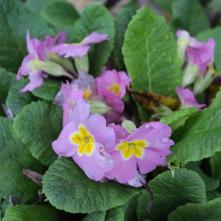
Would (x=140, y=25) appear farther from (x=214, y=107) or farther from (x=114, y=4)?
(x=114, y=4)

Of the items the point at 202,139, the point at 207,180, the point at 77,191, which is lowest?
the point at 207,180

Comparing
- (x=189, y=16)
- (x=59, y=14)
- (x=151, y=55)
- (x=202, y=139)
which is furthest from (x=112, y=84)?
(x=189, y=16)

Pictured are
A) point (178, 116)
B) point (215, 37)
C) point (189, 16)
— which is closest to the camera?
point (178, 116)

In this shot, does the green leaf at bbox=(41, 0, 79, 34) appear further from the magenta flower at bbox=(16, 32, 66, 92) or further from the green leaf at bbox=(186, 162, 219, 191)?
the green leaf at bbox=(186, 162, 219, 191)

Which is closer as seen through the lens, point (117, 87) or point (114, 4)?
point (117, 87)

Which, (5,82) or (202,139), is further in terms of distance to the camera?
(5,82)

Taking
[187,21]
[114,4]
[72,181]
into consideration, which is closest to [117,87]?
[72,181]

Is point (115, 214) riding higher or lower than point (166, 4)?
lower

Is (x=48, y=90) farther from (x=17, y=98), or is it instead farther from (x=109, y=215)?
(x=109, y=215)

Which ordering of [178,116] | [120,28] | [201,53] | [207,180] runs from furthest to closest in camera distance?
[120,28]
[201,53]
[207,180]
[178,116]
